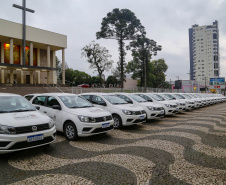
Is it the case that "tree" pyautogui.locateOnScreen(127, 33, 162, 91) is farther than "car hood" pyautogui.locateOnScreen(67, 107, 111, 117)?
Yes

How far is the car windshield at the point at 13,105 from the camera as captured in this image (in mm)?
5136

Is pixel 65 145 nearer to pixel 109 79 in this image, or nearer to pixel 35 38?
pixel 35 38

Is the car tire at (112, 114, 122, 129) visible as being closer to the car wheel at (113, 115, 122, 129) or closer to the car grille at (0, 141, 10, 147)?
the car wheel at (113, 115, 122, 129)

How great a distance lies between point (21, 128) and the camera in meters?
4.33

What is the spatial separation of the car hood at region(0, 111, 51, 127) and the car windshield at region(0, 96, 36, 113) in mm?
345

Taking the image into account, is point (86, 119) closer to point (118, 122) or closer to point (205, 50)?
point (118, 122)

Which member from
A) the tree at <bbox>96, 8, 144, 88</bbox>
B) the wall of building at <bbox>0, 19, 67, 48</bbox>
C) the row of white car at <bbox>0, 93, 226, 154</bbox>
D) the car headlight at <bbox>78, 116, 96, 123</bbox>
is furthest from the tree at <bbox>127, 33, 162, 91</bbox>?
the car headlight at <bbox>78, 116, 96, 123</bbox>

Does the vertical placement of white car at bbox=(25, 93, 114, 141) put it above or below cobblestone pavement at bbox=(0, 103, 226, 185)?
above

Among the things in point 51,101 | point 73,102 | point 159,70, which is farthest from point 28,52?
point 159,70

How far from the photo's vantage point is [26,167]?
13.3ft

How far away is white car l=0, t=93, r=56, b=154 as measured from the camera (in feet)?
13.6

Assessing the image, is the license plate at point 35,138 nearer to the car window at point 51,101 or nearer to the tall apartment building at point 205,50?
the car window at point 51,101

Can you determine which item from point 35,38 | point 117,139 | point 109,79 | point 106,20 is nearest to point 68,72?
point 109,79

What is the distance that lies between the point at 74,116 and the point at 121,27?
25335mm
